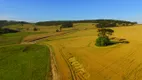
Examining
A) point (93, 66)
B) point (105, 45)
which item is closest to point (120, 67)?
point (93, 66)

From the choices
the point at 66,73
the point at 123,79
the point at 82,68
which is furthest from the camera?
the point at 82,68

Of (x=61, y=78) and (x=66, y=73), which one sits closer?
(x=61, y=78)

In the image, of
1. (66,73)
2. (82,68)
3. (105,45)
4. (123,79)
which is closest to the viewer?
A: (123,79)

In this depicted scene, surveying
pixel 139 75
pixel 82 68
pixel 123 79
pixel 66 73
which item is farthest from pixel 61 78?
pixel 139 75

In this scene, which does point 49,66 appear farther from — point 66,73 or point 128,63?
point 128,63

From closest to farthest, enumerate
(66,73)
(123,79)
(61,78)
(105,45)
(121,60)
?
(123,79) → (61,78) → (66,73) → (121,60) → (105,45)

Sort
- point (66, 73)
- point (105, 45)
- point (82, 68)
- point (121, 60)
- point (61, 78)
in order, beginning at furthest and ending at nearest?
point (105, 45) → point (121, 60) → point (82, 68) → point (66, 73) → point (61, 78)

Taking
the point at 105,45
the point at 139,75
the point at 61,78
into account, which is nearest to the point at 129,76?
the point at 139,75

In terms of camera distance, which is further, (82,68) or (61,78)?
(82,68)

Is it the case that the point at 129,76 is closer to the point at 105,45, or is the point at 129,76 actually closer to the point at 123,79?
the point at 123,79
